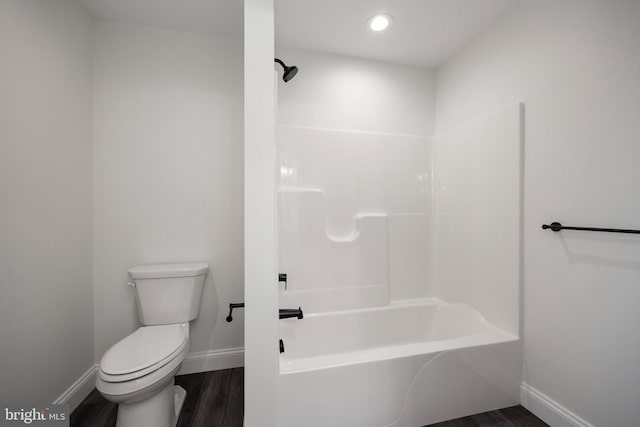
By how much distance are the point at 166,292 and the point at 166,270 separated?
0.48 ft

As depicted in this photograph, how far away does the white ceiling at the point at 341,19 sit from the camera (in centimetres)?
159

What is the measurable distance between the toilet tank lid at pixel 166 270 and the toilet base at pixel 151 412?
63 cm

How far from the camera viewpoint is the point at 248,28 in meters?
1.14

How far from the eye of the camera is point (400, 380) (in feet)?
4.33

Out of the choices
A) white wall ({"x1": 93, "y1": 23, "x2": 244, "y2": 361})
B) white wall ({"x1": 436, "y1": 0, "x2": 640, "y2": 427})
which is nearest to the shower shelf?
white wall ({"x1": 436, "y1": 0, "x2": 640, "y2": 427})

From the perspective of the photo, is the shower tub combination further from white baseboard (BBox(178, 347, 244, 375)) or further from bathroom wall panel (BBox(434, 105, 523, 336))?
white baseboard (BBox(178, 347, 244, 375))

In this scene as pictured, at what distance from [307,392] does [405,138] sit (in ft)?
6.28

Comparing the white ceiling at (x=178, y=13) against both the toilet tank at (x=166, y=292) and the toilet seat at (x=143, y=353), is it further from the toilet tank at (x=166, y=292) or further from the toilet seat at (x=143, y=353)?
the toilet seat at (x=143, y=353)

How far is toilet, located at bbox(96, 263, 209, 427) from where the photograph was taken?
1.16 metres

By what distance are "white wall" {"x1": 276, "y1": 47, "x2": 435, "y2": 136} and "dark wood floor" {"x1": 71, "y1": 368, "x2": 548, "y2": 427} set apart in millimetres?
1913

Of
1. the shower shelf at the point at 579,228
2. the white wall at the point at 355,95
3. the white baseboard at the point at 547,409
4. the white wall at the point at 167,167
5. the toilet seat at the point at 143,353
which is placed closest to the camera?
the shower shelf at the point at 579,228

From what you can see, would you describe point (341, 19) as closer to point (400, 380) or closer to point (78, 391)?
point (400, 380)

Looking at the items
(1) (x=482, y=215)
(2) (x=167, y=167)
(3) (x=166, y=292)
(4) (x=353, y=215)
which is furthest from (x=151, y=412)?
(1) (x=482, y=215)

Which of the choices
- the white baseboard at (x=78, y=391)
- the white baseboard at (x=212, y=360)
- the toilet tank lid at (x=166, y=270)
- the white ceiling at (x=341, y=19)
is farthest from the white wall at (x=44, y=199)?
the white baseboard at (x=212, y=360)
